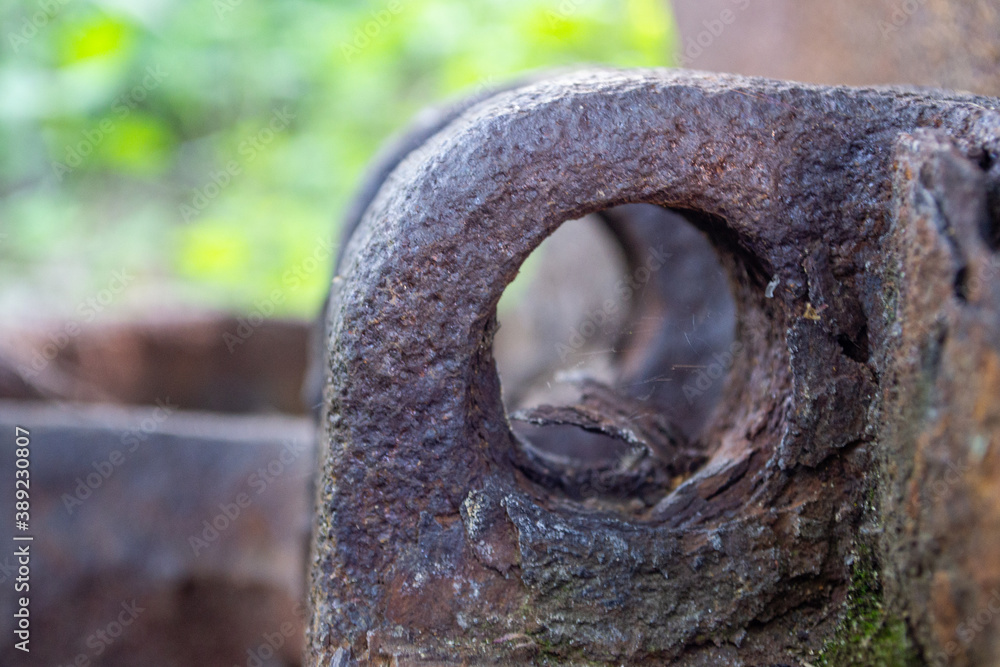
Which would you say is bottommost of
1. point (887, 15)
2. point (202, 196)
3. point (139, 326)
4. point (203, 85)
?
point (139, 326)

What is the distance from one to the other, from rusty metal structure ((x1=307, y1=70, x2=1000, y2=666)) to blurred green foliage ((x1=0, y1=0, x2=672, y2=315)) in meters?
3.52

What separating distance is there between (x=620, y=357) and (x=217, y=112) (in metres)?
4.86

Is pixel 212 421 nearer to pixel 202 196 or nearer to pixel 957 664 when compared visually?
pixel 957 664

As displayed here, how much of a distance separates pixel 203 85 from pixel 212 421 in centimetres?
393

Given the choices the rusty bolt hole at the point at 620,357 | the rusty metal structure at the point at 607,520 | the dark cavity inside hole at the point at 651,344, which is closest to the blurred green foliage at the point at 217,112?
the rusty bolt hole at the point at 620,357

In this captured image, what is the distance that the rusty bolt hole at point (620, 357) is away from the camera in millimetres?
1033

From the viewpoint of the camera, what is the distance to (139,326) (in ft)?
8.66

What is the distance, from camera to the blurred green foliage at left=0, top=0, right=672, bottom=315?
14.9 feet

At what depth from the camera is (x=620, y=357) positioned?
178 centimetres

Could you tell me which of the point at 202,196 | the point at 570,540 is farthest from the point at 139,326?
the point at 202,196

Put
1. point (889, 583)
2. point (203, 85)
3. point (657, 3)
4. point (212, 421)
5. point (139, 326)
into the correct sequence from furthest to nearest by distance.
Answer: point (203, 85), point (657, 3), point (139, 326), point (212, 421), point (889, 583)

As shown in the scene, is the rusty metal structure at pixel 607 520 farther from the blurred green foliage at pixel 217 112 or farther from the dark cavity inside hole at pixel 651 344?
the blurred green foliage at pixel 217 112

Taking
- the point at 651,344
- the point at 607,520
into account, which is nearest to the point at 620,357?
the point at 651,344

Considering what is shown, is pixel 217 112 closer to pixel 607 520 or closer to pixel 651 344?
pixel 651 344
